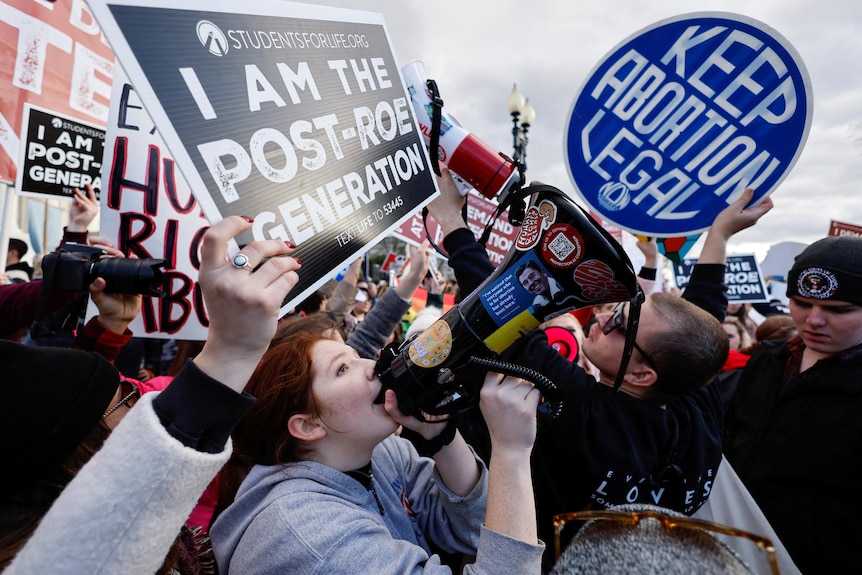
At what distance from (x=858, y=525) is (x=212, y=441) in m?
2.07

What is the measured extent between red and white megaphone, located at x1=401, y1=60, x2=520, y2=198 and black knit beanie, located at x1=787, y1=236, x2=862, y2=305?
1.36 meters

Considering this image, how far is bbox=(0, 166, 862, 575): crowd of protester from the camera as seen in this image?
657mm

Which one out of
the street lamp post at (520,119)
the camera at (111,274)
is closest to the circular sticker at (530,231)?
the camera at (111,274)

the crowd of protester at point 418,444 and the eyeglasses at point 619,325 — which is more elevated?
the eyeglasses at point 619,325

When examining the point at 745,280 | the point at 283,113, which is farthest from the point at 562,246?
the point at 745,280

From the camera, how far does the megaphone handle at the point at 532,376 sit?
42.5 inches

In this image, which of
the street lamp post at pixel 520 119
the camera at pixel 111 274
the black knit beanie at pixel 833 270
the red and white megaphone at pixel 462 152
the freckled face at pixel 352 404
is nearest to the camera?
the freckled face at pixel 352 404

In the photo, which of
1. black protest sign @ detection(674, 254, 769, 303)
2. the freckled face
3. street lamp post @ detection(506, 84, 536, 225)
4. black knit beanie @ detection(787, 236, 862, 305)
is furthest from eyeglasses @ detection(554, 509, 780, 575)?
street lamp post @ detection(506, 84, 536, 225)

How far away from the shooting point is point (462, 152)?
154cm

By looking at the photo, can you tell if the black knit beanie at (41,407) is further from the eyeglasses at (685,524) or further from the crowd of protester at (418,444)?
the eyeglasses at (685,524)

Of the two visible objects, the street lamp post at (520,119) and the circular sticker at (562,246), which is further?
the street lamp post at (520,119)

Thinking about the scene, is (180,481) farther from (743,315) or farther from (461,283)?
(743,315)

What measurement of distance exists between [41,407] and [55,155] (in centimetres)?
224

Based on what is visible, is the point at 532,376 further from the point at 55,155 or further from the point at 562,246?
the point at 55,155
